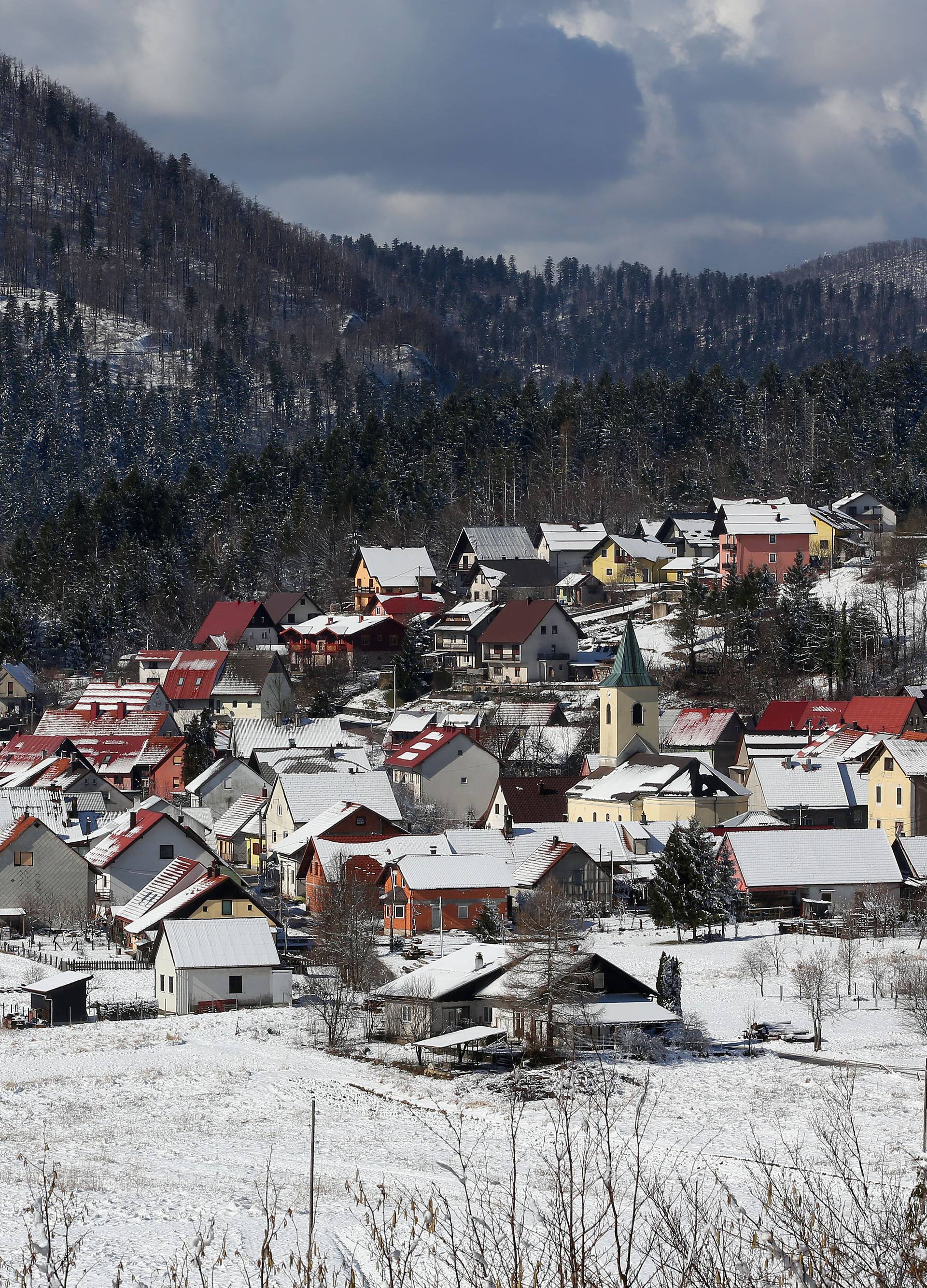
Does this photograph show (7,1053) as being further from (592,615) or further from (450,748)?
(592,615)

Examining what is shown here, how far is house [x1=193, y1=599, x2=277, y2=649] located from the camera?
9019cm

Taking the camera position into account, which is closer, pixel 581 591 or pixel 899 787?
pixel 899 787

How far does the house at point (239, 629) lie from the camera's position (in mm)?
90188

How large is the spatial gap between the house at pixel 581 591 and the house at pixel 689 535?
18.5 ft

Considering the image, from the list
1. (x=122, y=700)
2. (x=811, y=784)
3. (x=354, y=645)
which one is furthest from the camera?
(x=354, y=645)

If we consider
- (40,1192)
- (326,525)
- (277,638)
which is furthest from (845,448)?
(40,1192)

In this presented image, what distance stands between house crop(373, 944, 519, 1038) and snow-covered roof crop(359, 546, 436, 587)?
57.8m

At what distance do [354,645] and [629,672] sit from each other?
23208 millimetres

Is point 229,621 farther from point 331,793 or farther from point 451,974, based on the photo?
point 451,974

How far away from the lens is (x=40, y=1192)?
79.3 ft

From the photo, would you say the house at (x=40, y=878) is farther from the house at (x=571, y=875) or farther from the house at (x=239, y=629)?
the house at (x=239, y=629)

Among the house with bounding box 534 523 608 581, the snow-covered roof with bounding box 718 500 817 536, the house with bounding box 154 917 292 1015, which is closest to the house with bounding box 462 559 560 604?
the house with bounding box 534 523 608 581

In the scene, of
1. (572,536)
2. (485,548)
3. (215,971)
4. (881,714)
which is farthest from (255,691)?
(215,971)

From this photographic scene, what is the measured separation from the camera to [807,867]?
172 feet
